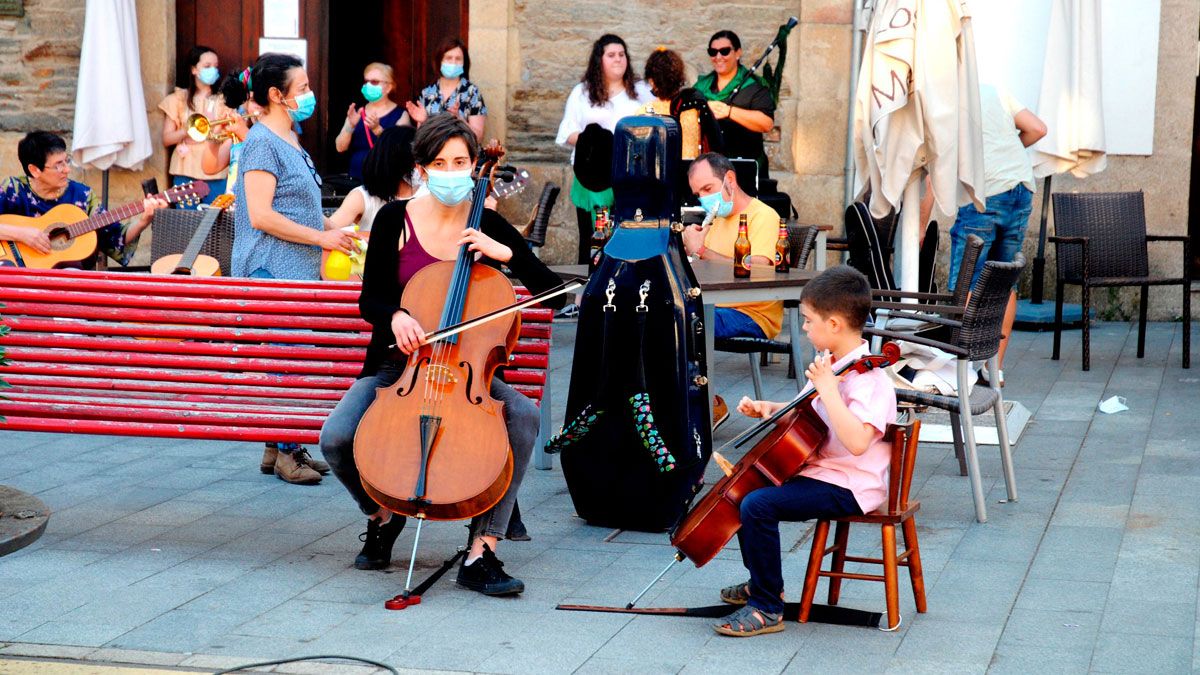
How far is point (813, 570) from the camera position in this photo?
4.40 metres

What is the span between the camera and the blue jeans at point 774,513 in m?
4.27

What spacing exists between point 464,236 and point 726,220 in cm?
251

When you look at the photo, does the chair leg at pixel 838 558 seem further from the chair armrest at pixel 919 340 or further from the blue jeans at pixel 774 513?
the chair armrest at pixel 919 340

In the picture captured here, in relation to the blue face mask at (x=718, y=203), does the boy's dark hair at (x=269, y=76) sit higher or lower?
higher

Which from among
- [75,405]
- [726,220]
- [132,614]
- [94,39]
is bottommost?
[132,614]

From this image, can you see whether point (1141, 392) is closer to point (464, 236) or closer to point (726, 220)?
point (726, 220)

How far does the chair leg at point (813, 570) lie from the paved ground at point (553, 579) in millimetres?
70

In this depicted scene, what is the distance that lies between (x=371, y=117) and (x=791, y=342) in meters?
4.66

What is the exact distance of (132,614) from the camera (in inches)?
178

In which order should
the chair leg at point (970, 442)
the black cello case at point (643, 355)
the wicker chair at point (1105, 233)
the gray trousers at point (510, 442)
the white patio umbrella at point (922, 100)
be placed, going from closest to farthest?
the gray trousers at point (510, 442), the black cello case at point (643, 355), the chair leg at point (970, 442), the white patio umbrella at point (922, 100), the wicker chair at point (1105, 233)

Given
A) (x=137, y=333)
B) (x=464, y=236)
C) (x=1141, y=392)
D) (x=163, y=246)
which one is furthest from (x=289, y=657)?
→ (x=1141, y=392)

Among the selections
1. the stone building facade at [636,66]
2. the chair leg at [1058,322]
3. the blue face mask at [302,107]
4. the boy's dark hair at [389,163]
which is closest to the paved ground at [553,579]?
the boy's dark hair at [389,163]

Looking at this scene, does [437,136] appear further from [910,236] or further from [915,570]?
[910,236]

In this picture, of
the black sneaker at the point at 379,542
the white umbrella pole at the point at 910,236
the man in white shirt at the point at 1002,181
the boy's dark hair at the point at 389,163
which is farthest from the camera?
the man in white shirt at the point at 1002,181
